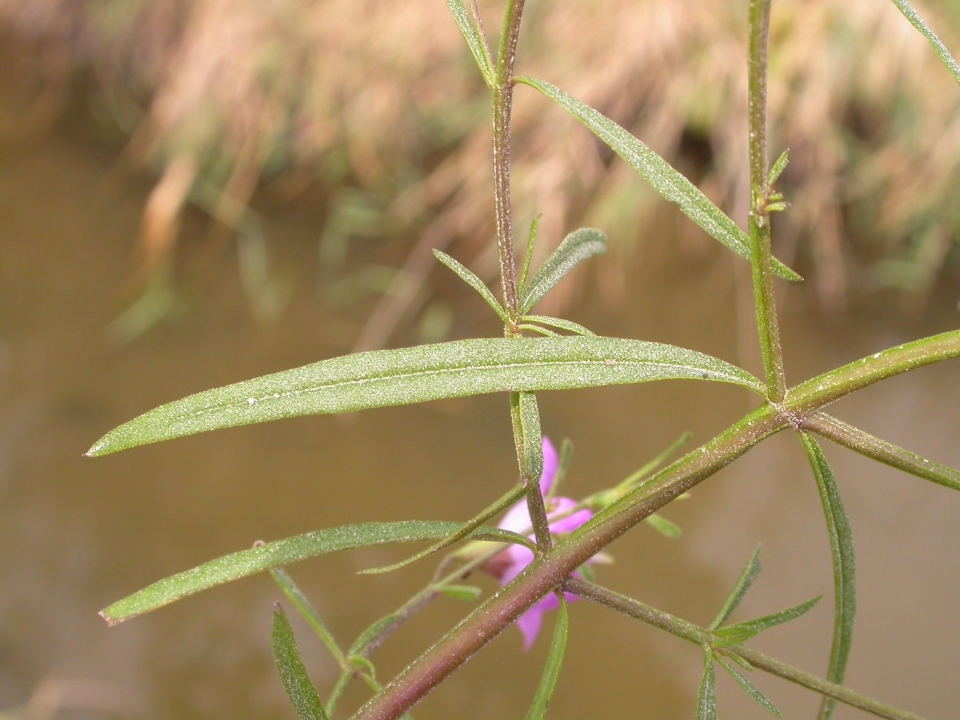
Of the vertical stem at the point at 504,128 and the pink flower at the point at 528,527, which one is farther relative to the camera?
the pink flower at the point at 528,527

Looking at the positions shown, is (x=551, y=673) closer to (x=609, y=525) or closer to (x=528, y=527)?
(x=609, y=525)

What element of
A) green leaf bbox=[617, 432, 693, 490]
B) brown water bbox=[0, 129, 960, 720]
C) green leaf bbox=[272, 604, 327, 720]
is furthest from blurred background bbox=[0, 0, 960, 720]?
green leaf bbox=[272, 604, 327, 720]

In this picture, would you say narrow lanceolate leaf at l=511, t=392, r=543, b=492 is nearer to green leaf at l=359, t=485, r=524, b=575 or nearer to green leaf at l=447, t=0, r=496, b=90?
green leaf at l=359, t=485, r=524, b=575

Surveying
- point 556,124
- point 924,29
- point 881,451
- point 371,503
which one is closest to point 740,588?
point 881,451

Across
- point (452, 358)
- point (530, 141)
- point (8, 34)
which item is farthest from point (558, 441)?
point (8, 34)

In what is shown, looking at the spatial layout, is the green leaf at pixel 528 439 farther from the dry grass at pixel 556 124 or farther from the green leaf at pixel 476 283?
the dry grass at pixel 556 124

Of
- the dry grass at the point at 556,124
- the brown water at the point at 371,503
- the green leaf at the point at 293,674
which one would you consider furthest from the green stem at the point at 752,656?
the dry grass at the point at 556,124
